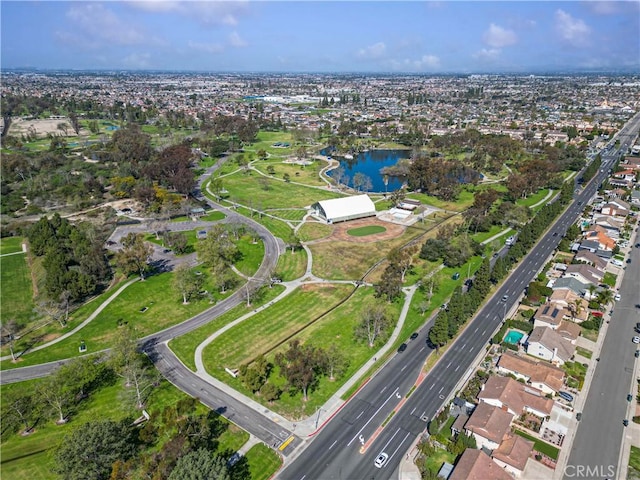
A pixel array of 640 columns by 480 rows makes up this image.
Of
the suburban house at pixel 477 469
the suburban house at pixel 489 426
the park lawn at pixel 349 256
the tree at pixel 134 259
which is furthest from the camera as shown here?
the park lawn at pixel 349 256

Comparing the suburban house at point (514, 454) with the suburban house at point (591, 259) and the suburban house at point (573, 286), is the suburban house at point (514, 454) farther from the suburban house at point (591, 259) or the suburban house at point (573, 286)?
the suburban house at point (591, 259)

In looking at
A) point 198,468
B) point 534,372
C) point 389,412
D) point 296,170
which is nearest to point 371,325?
point 389,412

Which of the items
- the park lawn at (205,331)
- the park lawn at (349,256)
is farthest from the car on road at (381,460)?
the park lawn at (349,256)

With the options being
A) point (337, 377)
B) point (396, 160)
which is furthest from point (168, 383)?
point (396, 160)

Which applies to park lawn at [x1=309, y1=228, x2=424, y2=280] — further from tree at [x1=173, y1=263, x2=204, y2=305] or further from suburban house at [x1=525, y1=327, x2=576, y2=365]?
suburban house at [x1=525, y1=327, x2=576, y2=365]

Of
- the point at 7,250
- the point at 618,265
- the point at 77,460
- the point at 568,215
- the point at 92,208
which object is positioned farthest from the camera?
the point at 92,208

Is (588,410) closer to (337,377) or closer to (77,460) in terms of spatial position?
(337,377)

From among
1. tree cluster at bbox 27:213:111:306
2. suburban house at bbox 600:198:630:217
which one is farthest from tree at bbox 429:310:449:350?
suburban house at bbox 600:198:630:217
